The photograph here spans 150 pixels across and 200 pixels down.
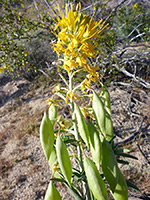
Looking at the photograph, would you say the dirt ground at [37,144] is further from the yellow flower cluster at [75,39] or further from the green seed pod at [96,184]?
the yellow flower cluster at [75,39]

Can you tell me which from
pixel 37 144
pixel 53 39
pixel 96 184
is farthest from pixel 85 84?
pixel 53 39

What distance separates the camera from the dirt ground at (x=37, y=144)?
205 centimetres

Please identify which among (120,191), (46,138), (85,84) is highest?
(85,84)

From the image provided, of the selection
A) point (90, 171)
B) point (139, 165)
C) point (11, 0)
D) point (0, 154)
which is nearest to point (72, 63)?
point (90, 171)

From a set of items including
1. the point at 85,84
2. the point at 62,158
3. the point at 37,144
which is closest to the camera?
the point at 62,158

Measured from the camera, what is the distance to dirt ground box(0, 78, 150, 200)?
80.7 inches

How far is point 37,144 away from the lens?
2801 mm

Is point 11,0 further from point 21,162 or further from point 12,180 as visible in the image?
point 12,180

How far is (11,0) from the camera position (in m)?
2.85

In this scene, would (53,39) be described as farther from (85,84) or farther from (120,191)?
(120,191)

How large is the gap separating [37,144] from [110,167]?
2.38m

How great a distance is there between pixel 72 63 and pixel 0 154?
280 cm

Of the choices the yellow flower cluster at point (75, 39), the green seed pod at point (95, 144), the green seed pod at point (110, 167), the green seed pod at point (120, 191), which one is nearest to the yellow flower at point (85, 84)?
the yellow flower cluster at point (75, 39)

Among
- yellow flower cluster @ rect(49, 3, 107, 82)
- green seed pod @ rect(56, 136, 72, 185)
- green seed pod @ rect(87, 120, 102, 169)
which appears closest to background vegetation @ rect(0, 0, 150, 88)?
yellow flower cluster @ rect(49, 3, 107, 82)
